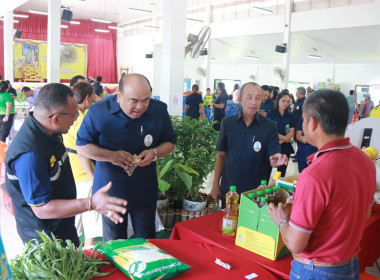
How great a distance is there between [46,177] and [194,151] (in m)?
2.31

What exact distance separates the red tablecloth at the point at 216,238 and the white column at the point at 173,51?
122 inches

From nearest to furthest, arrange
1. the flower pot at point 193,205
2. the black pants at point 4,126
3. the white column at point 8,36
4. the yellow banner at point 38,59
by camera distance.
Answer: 1. the flower pot at point 193,205
2. the black pants at point 4,126
3. the white column at point 8,36
4. the yellow banner at point 38,59

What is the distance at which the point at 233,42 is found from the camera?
1548cm

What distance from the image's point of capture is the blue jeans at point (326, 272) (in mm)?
1283

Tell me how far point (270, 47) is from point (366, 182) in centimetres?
1456

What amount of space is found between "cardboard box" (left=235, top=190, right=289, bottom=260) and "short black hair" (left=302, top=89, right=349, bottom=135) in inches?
21.9

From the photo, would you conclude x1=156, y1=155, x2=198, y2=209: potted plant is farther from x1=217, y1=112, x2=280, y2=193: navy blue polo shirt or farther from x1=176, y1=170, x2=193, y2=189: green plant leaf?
x1=217, y1=112, x2=280, y2=193: navy blue polo shirt

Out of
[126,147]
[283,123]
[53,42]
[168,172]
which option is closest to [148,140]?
[126,147]

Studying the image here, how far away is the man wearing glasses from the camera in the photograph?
1.50 metres

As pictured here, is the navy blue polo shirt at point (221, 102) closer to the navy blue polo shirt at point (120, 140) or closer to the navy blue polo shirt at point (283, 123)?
the navy blue polo shirt at point (283, 123)

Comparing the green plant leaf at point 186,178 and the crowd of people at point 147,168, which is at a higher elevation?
the crowd of people at point 147,168

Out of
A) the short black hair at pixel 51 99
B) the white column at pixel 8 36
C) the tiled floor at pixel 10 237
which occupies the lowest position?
the tiled floor at pixel 10 237

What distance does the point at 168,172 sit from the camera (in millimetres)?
3656

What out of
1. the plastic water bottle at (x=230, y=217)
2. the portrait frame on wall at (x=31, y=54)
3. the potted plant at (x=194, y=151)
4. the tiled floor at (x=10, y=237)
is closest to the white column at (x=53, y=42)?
the tiled floor at (x=10, y=237)
